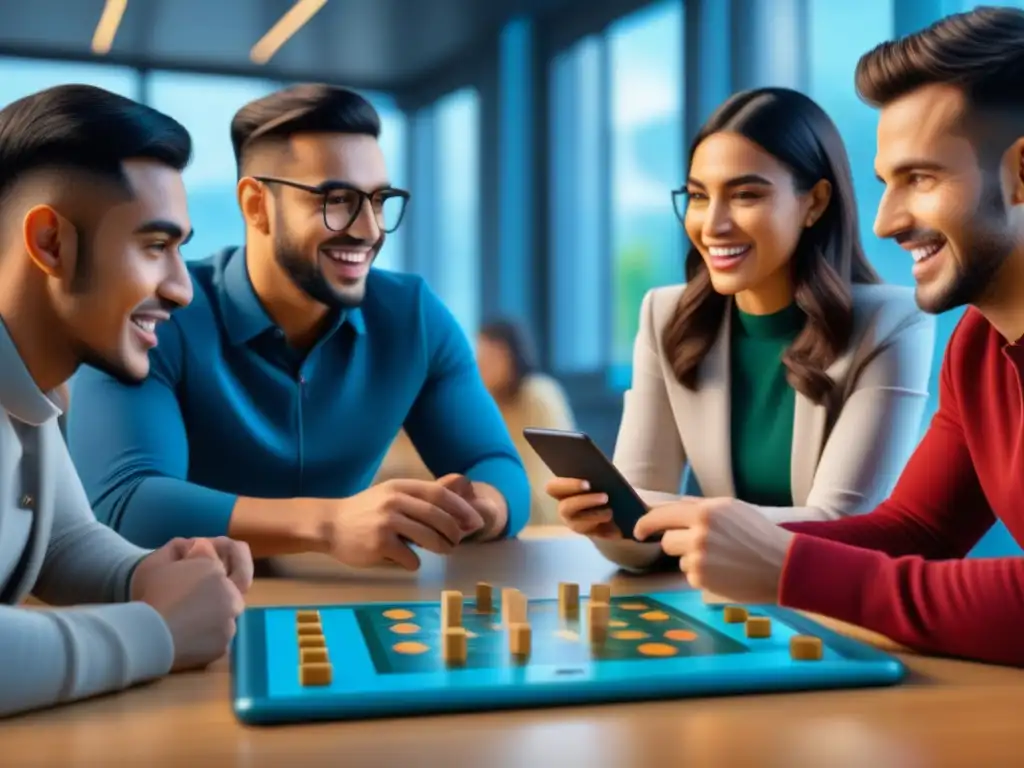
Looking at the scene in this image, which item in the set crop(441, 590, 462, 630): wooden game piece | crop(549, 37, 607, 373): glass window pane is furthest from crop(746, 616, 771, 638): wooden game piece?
crop(549, 37, 607, 373): glass window pane

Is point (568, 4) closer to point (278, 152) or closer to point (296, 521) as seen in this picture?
point (278, 152)

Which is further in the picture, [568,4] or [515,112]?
[515,112]

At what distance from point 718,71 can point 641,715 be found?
3982mm

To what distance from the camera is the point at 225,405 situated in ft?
6.22

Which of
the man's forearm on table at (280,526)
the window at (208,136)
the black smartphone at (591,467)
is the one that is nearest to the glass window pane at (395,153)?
the window at (208,136)

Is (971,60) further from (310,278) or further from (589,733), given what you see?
(310,278)

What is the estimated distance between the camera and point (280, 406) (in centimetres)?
196

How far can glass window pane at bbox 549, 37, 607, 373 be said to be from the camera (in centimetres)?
560

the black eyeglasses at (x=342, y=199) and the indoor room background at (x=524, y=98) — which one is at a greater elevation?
the indoor room background at (x=524, y=98)

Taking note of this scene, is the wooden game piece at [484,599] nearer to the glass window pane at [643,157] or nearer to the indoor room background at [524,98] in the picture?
Answer: the indoor room background at [524,98]

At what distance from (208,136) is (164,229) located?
6234 millimetres

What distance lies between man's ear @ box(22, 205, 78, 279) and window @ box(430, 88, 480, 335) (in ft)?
18.6

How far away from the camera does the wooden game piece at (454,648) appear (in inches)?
36.1

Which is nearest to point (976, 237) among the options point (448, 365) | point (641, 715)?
point (641, 715)
